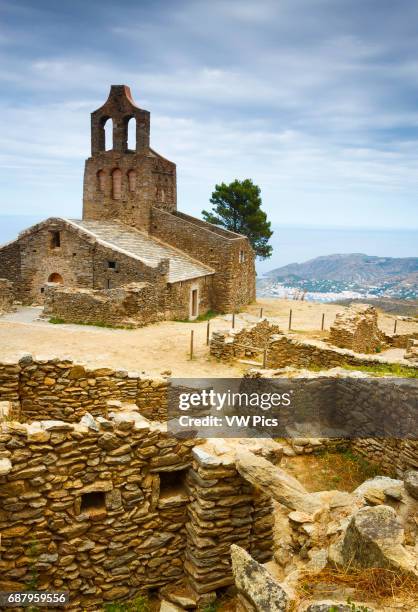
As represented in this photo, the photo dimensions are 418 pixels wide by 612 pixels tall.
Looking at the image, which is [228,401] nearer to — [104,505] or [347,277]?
[104,505]

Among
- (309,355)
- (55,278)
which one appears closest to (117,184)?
(55,278)

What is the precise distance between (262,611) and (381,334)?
19382mm

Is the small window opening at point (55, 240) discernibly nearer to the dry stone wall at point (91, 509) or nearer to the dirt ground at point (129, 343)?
the dirt ground at point (129, 343)

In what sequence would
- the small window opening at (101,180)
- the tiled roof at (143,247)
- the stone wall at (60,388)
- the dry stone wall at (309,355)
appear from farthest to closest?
the small window opening at (101,180)
the tiled roof at (143,247)
the dry stone wall at (309,355)
the stone wall at (60,388)

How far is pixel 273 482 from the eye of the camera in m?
5.45

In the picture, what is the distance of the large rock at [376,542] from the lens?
399 centimetres

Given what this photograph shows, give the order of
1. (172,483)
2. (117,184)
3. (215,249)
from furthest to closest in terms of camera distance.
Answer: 1. (117,184)
2. (215,249)
3. (172,483)

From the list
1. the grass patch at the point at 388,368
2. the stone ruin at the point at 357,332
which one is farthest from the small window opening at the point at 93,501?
the stone ruin at the point at 357,332

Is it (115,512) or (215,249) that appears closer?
(115,512)

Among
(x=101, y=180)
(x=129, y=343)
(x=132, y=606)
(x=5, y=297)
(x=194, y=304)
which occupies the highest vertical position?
(x=101, y=180)

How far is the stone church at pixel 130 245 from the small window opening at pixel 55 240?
0.06 metres

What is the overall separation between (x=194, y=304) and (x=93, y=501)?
77.6 ft

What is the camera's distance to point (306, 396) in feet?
34.6

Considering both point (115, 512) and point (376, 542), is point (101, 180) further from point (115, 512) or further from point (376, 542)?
point (376, 542)
